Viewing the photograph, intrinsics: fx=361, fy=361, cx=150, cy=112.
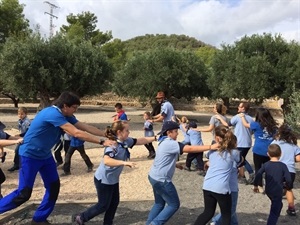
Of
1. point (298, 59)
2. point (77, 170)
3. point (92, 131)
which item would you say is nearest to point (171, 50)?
point (298, 59)

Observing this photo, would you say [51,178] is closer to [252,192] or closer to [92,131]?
[92,131]

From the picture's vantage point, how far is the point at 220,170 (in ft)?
13.1

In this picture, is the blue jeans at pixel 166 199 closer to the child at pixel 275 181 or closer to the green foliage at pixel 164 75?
the child at pixel 275 181

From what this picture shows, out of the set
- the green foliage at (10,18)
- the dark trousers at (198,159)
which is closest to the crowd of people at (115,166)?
the dark trousers at (198,159)

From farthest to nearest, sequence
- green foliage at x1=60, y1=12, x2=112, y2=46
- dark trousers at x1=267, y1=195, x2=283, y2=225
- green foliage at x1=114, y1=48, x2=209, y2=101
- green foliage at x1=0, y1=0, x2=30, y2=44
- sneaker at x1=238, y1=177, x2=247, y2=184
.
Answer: green foliage at x1=60, y1=12, x2=112, y2=46 → green foliage at x1=0, y1=0, x2=30, y2=44 → green foliage at x1=114, y1=48, x2=209, y2=101 → sneaker at x1=238, y1=177, x2=247, y2=184 → dark trousers at x1=267, y1=195, x2=283, y2=225

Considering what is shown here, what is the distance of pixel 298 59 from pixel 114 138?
17625 millimetres

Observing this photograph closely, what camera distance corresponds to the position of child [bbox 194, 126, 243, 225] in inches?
154

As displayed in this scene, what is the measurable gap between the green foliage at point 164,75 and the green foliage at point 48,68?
5160mm

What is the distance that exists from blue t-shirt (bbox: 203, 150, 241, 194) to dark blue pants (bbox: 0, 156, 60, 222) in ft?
5.86

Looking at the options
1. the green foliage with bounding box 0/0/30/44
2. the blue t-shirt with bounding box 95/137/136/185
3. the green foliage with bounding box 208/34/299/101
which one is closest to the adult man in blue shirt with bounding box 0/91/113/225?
the blue t-shirt with bounding box 95/137/136/185

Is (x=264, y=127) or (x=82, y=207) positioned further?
(x=264, y=127)

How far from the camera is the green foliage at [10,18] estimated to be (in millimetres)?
33750

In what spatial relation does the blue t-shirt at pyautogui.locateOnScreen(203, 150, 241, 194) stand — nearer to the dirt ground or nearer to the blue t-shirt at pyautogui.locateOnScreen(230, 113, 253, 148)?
the dirt ground

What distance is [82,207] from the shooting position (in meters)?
5.11
